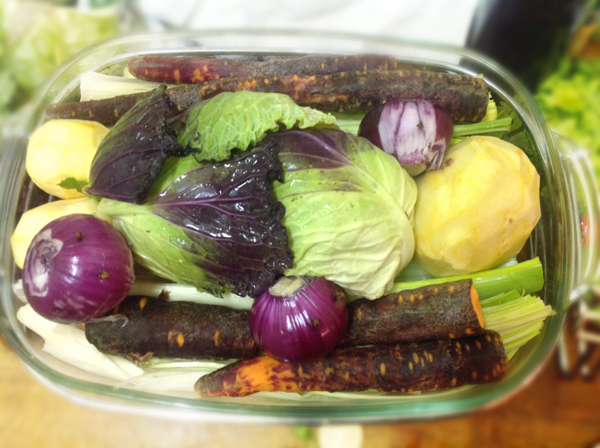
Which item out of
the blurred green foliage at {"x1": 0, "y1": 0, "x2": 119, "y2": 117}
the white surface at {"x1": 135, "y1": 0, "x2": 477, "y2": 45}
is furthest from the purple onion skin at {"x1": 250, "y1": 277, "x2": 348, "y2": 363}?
the white surface at {"x1": 135, "y1": 0, "x2": 477, "y2": 45}

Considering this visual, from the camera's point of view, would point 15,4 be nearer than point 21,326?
No

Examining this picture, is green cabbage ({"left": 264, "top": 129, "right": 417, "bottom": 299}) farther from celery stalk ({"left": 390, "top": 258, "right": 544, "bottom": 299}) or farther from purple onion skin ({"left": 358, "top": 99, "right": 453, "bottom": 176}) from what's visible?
celery stalk ({"left": 390, "top": 258, "right": 544, "bottom": 299})

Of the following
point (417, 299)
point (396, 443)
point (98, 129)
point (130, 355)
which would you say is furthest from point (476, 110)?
point (130, 355)

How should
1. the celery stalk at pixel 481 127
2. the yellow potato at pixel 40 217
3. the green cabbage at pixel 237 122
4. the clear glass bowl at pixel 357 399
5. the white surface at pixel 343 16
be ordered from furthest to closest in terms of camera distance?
the white surface at pixel 343 16 < the celery stalk at pixel 481 127 < the yellow potato at pixel 40 217 < the clear glass bowl at pixel 357 399 < the green cabbage at pixel 237 122

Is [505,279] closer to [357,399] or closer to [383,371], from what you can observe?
[383,371]

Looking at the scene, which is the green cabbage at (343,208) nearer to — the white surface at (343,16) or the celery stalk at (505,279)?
the celery stalk at (505,279)

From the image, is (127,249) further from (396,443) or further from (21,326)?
(396,443)

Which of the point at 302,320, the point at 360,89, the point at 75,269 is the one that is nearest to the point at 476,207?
the point at 360,89

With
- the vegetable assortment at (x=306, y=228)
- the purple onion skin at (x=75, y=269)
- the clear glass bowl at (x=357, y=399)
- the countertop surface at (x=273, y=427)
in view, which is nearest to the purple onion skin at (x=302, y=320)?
the vegetable assortment at (x=306, y=228)
